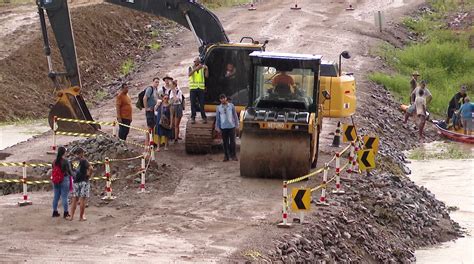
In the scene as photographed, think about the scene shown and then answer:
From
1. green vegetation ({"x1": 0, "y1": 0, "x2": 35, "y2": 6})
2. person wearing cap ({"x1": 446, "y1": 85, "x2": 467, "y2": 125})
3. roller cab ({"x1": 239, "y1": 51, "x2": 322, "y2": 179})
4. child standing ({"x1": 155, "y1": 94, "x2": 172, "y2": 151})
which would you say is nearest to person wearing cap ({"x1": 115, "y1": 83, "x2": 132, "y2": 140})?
child standing ({"x1": 155, "y1": 94, "x2": 172, "y2": 151})

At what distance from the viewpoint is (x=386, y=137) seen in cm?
3253

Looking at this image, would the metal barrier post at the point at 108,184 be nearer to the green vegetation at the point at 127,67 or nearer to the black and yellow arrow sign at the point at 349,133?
the black and yellow arrow sign at the point at 349,133

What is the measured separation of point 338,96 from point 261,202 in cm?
626

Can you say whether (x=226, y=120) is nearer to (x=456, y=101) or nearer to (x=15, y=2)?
(x=456, y=101)

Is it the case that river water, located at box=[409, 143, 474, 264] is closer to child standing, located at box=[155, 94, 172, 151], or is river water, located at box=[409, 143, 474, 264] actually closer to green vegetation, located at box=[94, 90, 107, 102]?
child standing, located at box=[155, 94, 172, 151]

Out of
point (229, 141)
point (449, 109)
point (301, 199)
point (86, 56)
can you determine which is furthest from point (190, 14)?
point (86, 56)

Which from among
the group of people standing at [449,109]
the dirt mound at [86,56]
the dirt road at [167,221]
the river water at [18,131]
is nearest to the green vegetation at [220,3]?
the dirt mound at [86,56]

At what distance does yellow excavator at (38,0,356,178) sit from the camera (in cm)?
2188

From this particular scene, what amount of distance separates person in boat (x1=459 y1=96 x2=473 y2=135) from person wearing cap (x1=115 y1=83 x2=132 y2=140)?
40.4ft

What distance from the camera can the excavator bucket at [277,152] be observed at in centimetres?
2180

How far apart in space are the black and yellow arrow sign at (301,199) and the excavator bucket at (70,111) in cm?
896

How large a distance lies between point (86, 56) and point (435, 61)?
14132mm

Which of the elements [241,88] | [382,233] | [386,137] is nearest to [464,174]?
[386,137]

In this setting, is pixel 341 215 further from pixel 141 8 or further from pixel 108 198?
pixel 141 8
